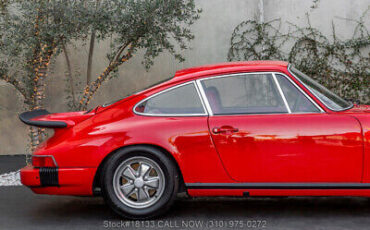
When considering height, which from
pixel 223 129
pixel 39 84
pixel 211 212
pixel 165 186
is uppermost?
pixel 39 84

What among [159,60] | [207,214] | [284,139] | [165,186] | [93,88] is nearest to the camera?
[284,139]

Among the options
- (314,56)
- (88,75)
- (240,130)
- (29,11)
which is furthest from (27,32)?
(314,56)

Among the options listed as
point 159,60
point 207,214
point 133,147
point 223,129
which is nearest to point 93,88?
point 159,60

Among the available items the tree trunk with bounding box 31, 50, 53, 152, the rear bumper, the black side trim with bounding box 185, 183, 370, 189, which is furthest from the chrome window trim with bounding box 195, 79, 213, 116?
the tree trunk with bounding box 31, 50, 53, 152

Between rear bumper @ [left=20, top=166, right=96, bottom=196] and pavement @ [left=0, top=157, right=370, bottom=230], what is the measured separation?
1.03 feet

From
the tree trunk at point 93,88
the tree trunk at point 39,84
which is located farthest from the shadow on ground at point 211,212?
the tree trunk at point 93,88

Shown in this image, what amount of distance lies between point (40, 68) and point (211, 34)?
335 centimetres

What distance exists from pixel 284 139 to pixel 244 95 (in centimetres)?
58

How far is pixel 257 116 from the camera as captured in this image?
518cm

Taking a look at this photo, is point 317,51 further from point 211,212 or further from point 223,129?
point 223,129

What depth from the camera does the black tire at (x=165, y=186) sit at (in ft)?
16.9

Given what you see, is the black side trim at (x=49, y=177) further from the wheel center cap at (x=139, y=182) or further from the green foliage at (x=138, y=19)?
the green foliage at (x=138, y=19)

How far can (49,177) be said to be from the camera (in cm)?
525

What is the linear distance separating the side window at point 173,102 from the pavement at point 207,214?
3.28 ft
